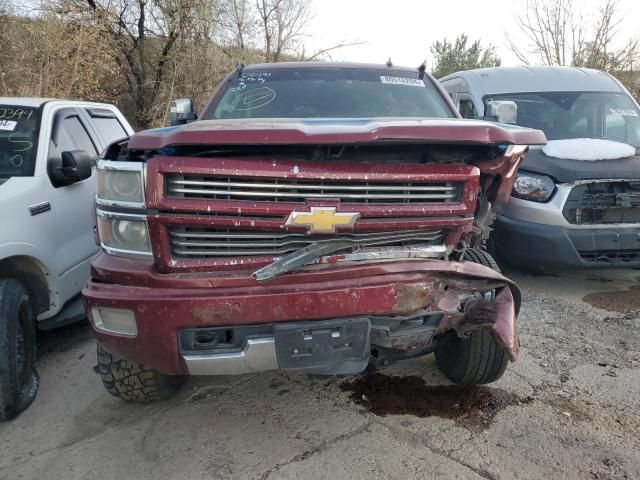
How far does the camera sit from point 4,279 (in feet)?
10.9

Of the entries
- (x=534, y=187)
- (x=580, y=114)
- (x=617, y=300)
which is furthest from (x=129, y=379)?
(x=580, y=114)

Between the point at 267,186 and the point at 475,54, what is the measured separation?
30.0 m

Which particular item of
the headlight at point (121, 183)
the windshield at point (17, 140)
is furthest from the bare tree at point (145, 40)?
the headlight at point (121, 183)

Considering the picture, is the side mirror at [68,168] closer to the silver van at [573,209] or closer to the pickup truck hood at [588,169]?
the silver van at [573,209]

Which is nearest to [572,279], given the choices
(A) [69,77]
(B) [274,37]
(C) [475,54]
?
(A) [69,77]

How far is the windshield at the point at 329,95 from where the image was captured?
12.7 feet

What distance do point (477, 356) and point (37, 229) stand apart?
2.96 metres

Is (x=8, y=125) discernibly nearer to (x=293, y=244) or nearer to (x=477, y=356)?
(x=293, y=244)

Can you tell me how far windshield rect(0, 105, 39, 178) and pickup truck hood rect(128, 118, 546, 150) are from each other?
1.91 metres

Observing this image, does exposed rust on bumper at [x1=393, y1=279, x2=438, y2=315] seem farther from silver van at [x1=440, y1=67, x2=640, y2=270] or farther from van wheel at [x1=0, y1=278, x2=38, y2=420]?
silver van at [x1=440, y1=67, x2=640, y2=270]

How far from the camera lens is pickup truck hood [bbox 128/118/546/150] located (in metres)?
2.30

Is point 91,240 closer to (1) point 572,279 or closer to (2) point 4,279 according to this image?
(2) point 4,279

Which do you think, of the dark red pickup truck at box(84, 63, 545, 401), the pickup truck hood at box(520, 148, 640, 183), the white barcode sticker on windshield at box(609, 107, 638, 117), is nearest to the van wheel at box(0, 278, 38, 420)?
the dark red pickup truck at box(84, 63, 545, 401)

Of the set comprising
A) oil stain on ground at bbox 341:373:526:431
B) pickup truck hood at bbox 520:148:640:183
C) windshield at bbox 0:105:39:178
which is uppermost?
windshield at bbox 0:105:39:178
